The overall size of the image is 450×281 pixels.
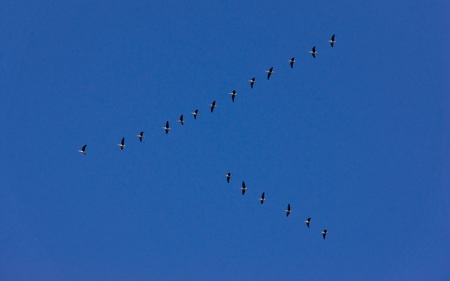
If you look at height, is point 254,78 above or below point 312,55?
below

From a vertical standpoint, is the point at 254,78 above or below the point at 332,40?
below

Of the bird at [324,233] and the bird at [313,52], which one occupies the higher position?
the bird at [313,52]

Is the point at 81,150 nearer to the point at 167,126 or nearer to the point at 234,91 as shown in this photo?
the point at 167,126

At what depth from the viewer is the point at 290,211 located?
9556 cm

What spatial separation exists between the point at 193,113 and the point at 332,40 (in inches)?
967

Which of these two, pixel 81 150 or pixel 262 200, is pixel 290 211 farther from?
pixel 81 150

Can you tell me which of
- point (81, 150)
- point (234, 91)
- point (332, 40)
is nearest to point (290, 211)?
point (234, 91)

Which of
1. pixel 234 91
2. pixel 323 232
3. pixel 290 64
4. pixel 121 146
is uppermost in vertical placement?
pixel 290 64

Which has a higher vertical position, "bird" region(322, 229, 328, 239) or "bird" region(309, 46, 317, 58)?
"bird" region(309, 46, 317, 58)

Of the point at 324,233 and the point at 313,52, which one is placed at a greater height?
the point at 313,52

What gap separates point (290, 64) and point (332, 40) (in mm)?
7651

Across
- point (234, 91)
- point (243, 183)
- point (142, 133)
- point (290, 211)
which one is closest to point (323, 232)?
point (290, 211)

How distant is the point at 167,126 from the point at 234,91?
12.4 meters

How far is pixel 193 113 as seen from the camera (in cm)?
9256
